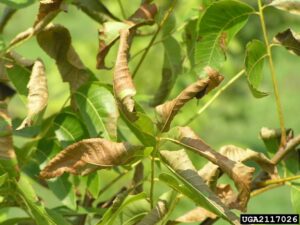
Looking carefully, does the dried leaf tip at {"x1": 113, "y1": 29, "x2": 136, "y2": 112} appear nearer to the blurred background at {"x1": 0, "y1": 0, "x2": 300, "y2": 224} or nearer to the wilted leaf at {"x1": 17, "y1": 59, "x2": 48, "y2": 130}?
the wilted leaf at {"x1": 17, "y1": 59, "x2": 48, "y2": 130}

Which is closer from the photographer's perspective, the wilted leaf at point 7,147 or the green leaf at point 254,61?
the wilted leaf at point 7,147

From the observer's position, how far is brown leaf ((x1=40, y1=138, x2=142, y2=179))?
86 cm

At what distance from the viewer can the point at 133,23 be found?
3.38 ft

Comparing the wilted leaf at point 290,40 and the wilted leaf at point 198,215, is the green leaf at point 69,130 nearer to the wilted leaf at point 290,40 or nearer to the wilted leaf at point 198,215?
the wilted leaf at point 198,215

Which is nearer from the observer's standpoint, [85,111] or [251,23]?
[85,111]

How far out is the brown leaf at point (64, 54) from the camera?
3.39ft

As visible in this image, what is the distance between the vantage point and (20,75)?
1.04 meters

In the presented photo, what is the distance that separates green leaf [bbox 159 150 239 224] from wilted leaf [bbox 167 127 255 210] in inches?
0.7

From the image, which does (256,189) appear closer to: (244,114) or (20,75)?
(20,75)

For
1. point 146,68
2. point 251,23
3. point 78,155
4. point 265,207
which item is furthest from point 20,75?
point 251,23

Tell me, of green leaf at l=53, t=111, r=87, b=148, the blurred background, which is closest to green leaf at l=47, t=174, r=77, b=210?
green leaf at l=53, t=111, r=87, b=148

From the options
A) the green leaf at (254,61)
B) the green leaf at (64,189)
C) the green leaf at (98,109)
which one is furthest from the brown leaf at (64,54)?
the green leaf at (254,61)

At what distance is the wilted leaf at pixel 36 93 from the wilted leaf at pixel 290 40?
357mm

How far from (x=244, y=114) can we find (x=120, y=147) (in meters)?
6.61
